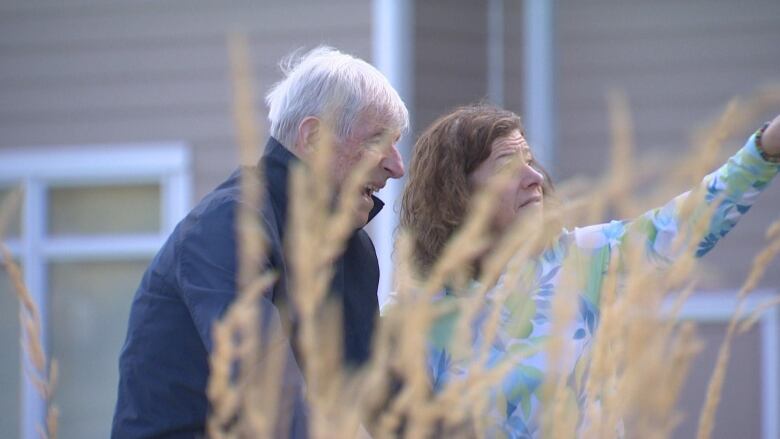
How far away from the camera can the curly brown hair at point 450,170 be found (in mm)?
2672

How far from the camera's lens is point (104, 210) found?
654 centimetres

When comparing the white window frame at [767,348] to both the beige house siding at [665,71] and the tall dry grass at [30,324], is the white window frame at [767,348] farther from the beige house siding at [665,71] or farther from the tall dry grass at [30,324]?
the tall dry grass at [30,324]

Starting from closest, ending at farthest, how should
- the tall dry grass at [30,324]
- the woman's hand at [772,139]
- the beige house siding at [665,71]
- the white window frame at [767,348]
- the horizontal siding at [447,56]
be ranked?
1. the tall dry grass at [30,324]
2. the woman's hand at [772,139]
3. the white window frame at [767,348]
4. the beige house siding at [665,71]
5. the horizontal siding at [447,56]

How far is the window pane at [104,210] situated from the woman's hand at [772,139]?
4.51 meters

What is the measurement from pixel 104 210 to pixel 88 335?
2.17ft

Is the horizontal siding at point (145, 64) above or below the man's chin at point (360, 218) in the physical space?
below

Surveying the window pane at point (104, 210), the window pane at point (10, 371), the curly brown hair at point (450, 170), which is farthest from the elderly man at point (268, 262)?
the window pane at point (10, 371)

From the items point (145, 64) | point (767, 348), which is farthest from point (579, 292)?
point (145, 64)

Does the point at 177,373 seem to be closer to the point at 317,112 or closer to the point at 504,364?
the point at 317,112

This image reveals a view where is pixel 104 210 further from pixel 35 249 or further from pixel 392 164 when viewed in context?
pixel 392 164

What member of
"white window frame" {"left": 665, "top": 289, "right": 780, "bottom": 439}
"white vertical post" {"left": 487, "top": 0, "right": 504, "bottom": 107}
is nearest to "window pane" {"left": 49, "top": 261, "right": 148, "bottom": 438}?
"white vertical post" {"left": 487, "top": 0, "right": 504, "bottom": 107}

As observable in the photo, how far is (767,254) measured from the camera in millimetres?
1397

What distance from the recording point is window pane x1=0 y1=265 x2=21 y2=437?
6605 mm

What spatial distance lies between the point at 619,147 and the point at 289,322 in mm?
737
